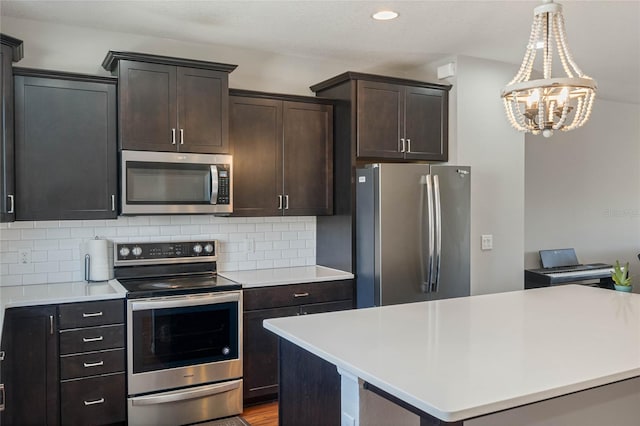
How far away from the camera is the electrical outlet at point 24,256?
3441mm

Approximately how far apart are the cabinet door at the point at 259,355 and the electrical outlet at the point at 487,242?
177 cm

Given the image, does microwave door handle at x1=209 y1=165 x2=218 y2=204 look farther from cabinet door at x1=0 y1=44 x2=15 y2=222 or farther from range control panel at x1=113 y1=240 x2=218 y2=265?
cabinet door at x1=0 y1=44 x2=15 y2=222

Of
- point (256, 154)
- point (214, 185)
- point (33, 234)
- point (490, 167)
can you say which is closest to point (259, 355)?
point (214, 185)

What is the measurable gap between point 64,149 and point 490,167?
3209 millimetres

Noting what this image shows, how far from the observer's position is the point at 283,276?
3.86 meters

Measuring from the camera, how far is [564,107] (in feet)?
7.43

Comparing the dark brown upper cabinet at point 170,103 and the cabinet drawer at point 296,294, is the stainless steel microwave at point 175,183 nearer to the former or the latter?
the dark brown upper cabinet at point 170,103

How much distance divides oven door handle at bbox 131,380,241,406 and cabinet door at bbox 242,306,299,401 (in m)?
0.13

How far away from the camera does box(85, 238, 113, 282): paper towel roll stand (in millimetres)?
3543

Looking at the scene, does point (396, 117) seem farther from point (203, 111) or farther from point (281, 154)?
point (203, 111)

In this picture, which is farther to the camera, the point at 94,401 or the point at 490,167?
the point at 490,167

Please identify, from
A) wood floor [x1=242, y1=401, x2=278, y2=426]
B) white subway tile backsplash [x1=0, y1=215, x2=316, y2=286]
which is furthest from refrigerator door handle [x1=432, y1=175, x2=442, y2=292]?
wood floor [x1=242, y1=401, x2=278, y2=426]

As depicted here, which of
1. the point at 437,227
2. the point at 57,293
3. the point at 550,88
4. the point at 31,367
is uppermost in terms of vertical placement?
the point at 550,88

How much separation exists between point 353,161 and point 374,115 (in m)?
0.39
